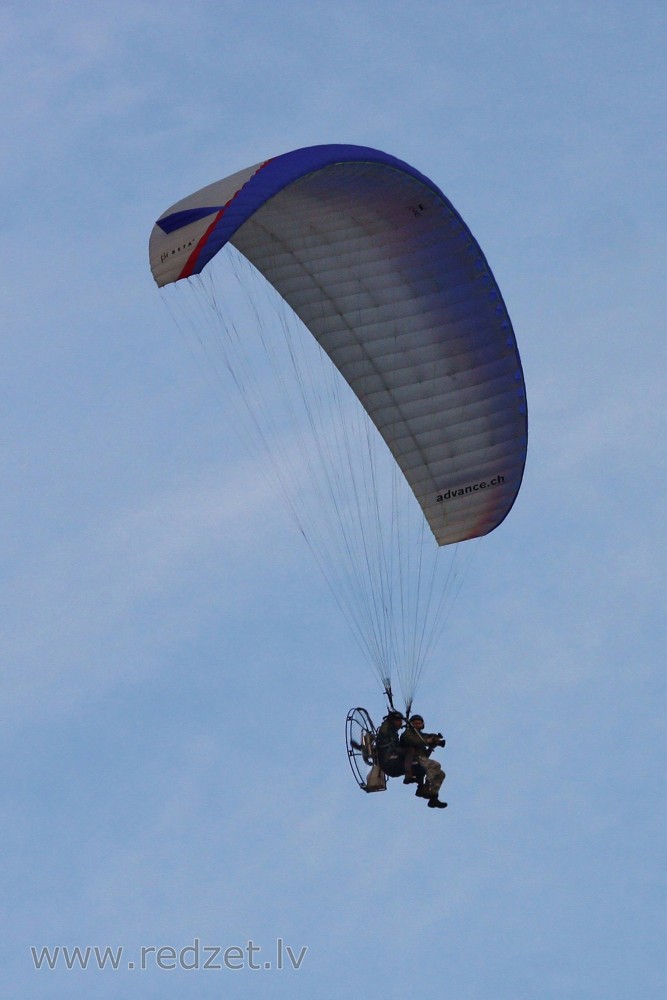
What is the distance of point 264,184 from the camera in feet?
104

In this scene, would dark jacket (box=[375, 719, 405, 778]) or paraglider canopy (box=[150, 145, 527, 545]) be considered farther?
paraglider canopy (box=[150, 145, 527, 545])

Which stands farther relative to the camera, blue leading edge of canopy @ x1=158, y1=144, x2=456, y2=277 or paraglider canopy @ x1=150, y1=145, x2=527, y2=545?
paraglider canopy @ x1=150, y1=145, x2=527, y2=545

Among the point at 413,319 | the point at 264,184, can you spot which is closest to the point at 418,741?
the point at 413,319

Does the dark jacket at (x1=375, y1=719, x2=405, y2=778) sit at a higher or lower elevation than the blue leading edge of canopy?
lower

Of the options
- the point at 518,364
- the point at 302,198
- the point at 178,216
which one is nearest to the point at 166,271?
the point at 178,216

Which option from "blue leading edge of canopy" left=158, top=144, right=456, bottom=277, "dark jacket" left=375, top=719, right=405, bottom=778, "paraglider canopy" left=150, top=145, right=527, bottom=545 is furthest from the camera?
"paraglider canopy" left=150, top=145, right=527, bottom=545

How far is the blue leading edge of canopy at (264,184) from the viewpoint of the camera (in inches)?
1205

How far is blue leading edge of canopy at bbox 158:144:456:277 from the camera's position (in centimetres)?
3061

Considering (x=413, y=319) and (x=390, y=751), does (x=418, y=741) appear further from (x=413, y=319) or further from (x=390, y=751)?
(x=413, y=319)

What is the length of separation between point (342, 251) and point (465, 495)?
13.7ft

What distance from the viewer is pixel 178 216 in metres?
32.0

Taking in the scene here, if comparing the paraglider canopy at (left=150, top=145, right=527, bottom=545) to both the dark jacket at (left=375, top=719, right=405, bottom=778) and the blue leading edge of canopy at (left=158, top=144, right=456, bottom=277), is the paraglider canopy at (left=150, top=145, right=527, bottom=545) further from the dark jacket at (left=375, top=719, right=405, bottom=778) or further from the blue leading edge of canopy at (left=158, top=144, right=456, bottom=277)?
the dark jacket at (left=375, top=719, right=405, bottom=778)

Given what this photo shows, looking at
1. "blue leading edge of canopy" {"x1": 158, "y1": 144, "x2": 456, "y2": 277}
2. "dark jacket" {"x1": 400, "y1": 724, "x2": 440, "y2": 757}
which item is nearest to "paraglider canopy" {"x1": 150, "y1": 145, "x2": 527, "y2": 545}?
"blue leading edge of canopy" {"x1": 158, "y1": 144, "x2": 456, "y2": 277}

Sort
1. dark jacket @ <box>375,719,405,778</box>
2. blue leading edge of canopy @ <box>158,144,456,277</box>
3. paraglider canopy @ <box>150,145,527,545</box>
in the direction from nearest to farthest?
blue leading edge of canopy @ <box>158,144,456,277</box>
dark jacket @ <box>375,719,405,778</box>
paraglider canopy @ <box>150,145,527,545</box>
